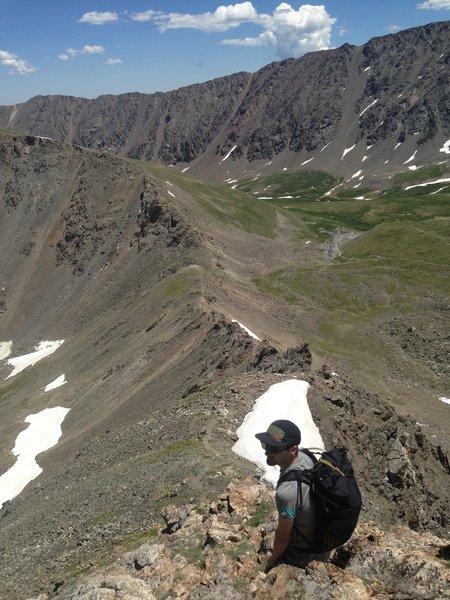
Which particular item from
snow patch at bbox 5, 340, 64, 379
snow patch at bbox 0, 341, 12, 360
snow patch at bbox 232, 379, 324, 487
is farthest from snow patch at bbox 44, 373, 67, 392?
snow patch at bbox 232, 379, 324, 487

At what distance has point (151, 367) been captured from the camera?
56156 mm

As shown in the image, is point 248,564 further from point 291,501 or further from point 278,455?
point 278,455

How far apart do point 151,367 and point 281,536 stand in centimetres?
4520

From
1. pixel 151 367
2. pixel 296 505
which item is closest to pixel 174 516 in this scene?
pixel 296 505

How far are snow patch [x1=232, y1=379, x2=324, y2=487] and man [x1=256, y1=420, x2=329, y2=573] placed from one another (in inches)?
486

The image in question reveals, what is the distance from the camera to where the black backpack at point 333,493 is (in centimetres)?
1093

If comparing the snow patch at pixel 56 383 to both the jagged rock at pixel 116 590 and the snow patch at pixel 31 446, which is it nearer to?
the snow patch at pixel 31 446

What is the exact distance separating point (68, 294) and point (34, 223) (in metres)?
33.3

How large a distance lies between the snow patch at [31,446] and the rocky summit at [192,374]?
0.84m

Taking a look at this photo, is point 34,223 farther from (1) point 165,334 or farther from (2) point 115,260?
(1) point 165,334

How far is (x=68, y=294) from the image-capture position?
345 feet

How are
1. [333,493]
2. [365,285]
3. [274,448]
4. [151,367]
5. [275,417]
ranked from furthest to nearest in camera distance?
[365,285] → [151,367] → [275,417] → [274,448] → [333,493]

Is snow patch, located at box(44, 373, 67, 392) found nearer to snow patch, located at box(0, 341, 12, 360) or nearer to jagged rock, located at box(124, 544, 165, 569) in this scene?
snow patch, located at box(0, 341, 12, 360)

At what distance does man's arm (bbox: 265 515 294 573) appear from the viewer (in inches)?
→ 450
